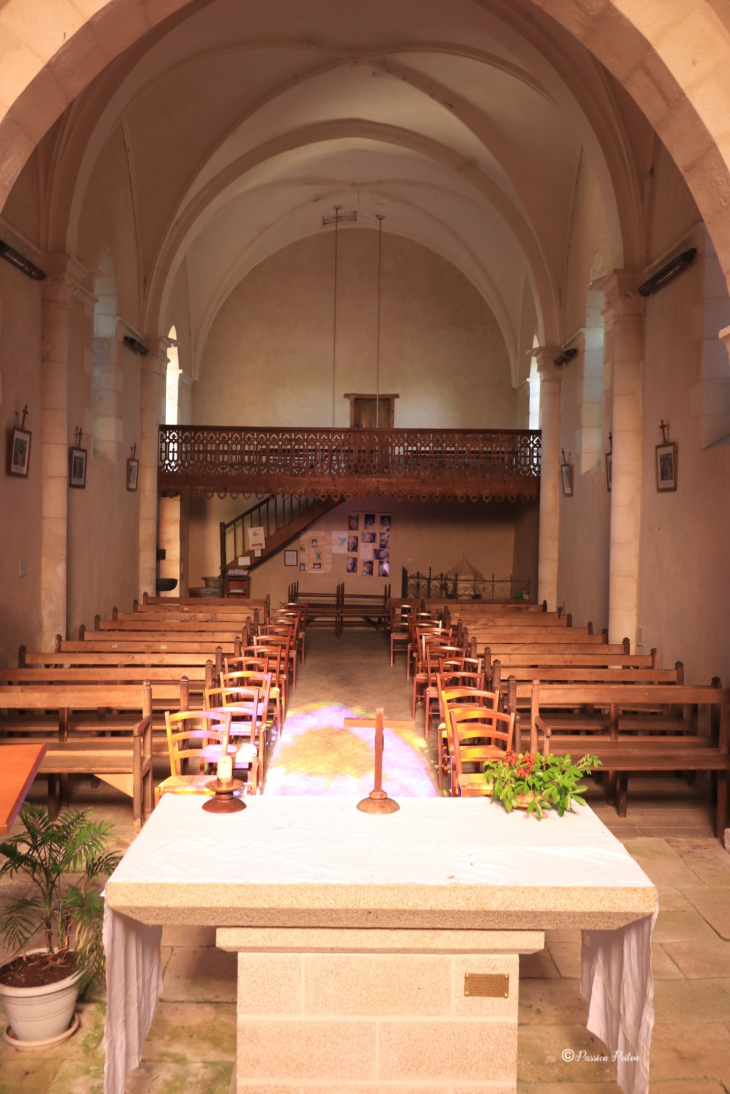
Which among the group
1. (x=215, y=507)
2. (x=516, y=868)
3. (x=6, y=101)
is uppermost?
(x=6, y=101)

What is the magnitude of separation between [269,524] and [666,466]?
11942mm

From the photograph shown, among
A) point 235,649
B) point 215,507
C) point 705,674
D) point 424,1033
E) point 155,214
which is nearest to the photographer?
point 424,1033

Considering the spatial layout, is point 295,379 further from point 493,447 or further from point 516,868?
point 516,868

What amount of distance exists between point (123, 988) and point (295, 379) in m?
18.7

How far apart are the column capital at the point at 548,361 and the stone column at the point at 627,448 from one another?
4307 millimetres

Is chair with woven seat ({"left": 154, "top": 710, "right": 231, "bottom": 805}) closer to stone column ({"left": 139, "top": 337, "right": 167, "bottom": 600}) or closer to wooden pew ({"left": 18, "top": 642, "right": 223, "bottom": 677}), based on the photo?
wooden pew ({"left": 18, "top": 642, "right": 223, "bottom": 677})

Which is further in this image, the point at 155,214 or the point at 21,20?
the point at 155,214

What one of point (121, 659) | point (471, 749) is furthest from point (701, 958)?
point (121, 659)

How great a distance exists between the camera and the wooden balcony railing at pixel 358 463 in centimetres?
1580

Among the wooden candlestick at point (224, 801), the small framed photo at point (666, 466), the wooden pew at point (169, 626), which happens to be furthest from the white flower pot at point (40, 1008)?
the small framed photo at point (666, 466)

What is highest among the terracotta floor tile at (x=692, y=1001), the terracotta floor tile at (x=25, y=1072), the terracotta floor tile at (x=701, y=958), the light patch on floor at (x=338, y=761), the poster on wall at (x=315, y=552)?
the poster on wall at (x=315, y=552)

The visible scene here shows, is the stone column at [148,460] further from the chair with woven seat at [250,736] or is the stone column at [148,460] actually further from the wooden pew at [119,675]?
the chair with woven seat at [250,736]

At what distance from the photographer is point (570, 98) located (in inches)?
382

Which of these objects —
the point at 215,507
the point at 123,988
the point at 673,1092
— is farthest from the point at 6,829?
the point at 215,507
